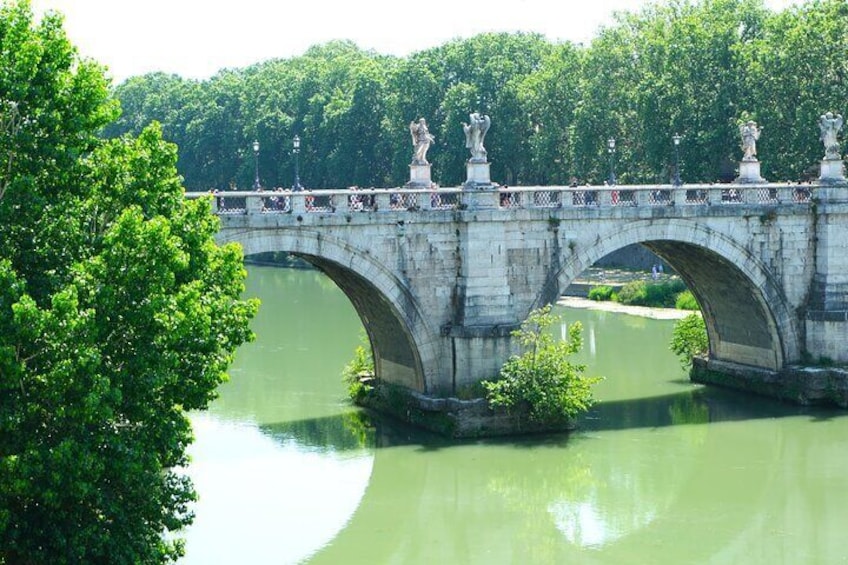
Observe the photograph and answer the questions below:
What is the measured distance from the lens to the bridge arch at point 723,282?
32438mm

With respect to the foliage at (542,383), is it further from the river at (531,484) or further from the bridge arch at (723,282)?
the bridge arch at (723,282)

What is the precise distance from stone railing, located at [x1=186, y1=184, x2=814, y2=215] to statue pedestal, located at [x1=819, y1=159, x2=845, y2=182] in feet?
1.46

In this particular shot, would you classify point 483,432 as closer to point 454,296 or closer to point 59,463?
point 454,296

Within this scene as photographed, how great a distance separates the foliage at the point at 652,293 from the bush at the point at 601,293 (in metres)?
0.67

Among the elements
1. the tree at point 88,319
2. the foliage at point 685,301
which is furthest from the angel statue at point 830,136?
the tree at point 88,319

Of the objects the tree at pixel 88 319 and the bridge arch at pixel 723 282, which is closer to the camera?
the tree at pixel 88 319

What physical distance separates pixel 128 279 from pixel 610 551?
33.8ft

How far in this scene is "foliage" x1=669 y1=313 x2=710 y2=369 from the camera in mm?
37688

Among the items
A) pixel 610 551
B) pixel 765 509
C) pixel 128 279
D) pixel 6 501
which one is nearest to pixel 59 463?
pixel 6 501

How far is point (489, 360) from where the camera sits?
30.6 m

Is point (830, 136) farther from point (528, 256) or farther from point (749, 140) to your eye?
point (528, 256)

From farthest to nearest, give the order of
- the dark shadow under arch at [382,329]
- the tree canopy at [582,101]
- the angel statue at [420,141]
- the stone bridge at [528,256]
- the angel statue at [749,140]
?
1. the tree canopy at [582,101]
2. the angel statue at [749,140]
3. the angel statue at [420,141]
4. the dark shadow under arch at [382,329]
5. the stone bridge at [528,256]

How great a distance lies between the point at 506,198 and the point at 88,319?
1649 centimetres

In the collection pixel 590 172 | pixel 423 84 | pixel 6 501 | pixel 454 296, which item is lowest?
pixel 6 501
